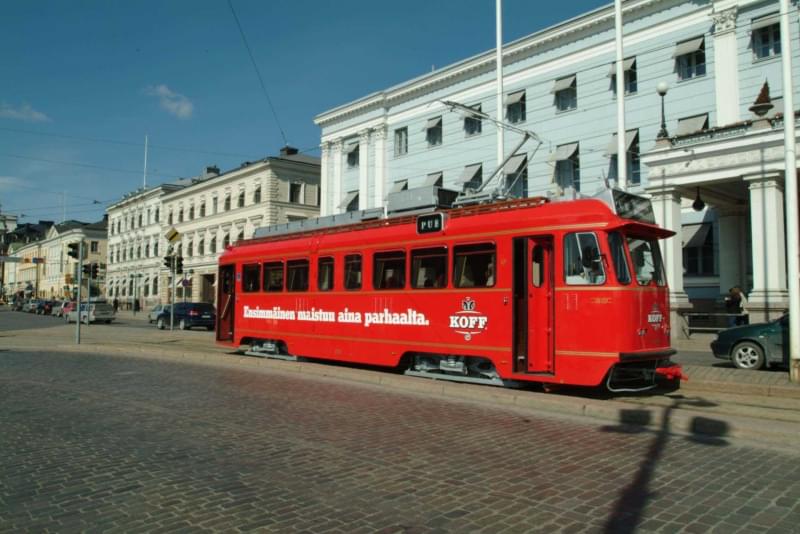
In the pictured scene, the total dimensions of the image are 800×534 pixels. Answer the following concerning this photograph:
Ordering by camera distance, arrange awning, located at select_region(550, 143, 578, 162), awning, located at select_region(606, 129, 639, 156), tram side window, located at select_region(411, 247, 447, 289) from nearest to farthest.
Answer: tram side window, located at select_region(411, 247, 447, 289), awning, located at select_region(606, 129, 639, 156), awning, located at select_region(550, 143, 578, 162)

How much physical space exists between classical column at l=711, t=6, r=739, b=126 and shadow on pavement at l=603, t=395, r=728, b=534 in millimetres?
17943

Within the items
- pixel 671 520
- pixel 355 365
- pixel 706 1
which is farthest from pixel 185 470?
pixel 706 1

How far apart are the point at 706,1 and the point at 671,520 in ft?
84.0

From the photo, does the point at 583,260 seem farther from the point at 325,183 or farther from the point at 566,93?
the point at 325,183

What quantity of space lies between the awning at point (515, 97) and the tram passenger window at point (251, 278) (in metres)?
18.9

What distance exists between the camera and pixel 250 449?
255 inches

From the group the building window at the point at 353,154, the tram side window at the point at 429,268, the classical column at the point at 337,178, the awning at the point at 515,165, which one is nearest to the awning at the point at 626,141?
the awning at the point at 515,165

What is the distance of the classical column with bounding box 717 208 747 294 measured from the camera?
75.2ft

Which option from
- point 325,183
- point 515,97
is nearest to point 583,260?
point 515,97

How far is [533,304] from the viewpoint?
9.84 m

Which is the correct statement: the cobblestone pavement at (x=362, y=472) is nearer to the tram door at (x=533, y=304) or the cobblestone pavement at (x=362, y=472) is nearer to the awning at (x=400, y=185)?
the tram door at (x=533, y=304)

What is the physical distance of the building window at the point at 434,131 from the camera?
3425 centimetres

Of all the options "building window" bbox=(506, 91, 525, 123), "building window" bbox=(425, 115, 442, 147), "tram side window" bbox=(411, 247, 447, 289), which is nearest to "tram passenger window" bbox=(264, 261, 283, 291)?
"tram side window" bbox=(411, 247, 447, 289)

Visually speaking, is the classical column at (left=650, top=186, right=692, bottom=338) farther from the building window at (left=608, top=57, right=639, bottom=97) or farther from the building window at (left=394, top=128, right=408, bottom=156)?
the building window at (left=394, top=128, right=408, bottom=156)
